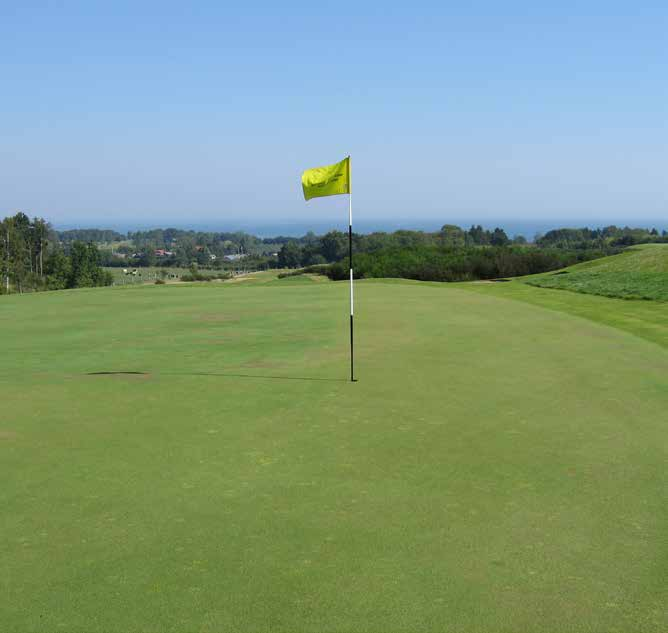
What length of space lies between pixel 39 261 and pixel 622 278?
11915 centimetres

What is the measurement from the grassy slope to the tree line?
97124mm

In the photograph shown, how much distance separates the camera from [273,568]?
565cm

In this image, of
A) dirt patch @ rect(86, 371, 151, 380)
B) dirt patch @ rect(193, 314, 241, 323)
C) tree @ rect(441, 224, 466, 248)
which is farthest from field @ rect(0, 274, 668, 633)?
tree @ rect(441, 224, 466, 248)

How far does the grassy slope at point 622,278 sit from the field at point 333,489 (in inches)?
553

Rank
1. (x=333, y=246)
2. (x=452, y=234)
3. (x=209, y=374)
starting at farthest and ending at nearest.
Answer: (x=333, y=246), (x=452, y=234), (x=209, y=374)

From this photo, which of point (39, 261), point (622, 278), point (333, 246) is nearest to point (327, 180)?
point (622, 278)

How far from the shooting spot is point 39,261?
132 m

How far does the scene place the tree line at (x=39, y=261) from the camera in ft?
378

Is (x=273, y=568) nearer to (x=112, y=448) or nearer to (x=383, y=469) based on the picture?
(x=383, y=469)

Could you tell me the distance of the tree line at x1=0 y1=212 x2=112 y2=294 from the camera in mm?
115188

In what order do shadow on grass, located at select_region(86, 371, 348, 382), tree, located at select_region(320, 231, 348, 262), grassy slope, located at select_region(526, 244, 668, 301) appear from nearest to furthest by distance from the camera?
shadow on grass, located at select_region(86, 371, 348, 382) → grassy slope, located at select_region(526, 244, 668, 301) → tree, located at select_region(320, 231, 348, 262)

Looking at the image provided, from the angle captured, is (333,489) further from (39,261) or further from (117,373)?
(39,261)

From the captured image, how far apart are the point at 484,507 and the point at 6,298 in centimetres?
2840

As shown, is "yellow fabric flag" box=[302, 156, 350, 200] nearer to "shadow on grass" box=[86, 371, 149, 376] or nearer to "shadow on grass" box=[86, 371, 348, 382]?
"shadow on grass" box=[86, 371, 348, 382]
